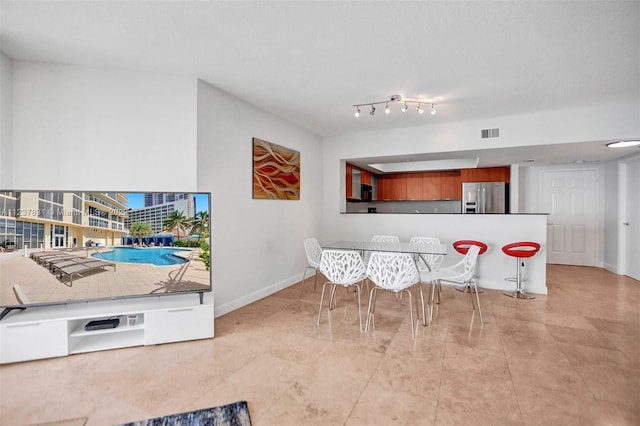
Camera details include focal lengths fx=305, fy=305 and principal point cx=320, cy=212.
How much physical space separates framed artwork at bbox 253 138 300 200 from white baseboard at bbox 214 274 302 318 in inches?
50.2

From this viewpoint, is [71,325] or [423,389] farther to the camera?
[71,325]

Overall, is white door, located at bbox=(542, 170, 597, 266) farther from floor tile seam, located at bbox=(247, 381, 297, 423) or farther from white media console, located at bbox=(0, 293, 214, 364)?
white media console, located at bbox=(0, 293, 214, 364)

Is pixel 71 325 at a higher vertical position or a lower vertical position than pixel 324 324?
higher

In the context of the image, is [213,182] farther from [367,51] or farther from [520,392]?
[520,392]

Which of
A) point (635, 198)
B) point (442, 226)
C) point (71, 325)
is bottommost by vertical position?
point (71, 325)

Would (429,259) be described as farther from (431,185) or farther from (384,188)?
(384,188)

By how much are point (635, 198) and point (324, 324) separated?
5.86m

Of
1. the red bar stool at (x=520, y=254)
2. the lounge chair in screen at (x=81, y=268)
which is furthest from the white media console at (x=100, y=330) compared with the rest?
the red bar stool at (x=520, y=254)

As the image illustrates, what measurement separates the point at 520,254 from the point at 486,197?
2866mm

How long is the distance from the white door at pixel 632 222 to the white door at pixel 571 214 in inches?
33.1

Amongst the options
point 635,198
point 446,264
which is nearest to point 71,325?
point 446,264

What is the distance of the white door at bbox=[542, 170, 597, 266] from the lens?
6266mm

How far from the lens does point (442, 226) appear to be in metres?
4.98

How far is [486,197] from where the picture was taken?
665 cm
